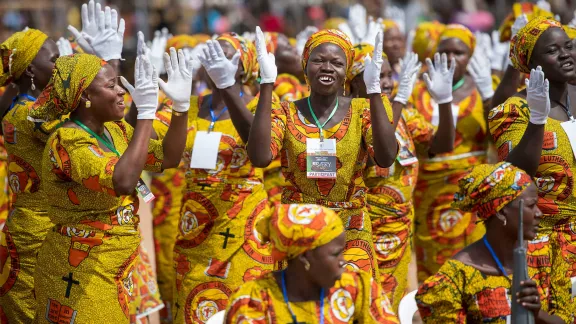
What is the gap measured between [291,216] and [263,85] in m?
1.32

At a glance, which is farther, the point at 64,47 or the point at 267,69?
the point at 64,47

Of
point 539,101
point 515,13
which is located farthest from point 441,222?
point 539,101

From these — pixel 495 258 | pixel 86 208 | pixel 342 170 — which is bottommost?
pixel 495 258

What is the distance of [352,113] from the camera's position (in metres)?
5.18

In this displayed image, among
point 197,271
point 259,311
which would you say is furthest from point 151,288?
point 259,311

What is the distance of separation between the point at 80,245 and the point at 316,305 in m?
1.40

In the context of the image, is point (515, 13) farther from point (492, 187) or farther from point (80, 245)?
point (80, 245)

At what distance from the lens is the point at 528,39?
5320 millimetres

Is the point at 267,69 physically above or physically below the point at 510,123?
above

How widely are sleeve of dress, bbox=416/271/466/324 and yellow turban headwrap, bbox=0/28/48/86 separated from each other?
3.13 meters

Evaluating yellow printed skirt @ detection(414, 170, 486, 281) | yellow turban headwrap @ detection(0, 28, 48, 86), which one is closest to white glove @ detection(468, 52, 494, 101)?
yellow printed skirt @ detection(414, 170, 486, 281)

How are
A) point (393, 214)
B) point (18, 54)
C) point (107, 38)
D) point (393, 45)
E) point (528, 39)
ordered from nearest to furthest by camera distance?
point (528, 39) → point (18, 54) → point (107, 38) → point (393, 214) → point (393, 45)

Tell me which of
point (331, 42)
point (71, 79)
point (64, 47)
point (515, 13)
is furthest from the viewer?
point (515, 13)

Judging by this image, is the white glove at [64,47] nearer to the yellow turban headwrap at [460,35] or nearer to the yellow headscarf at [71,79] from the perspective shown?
the yellow headscarf at [71,79]
